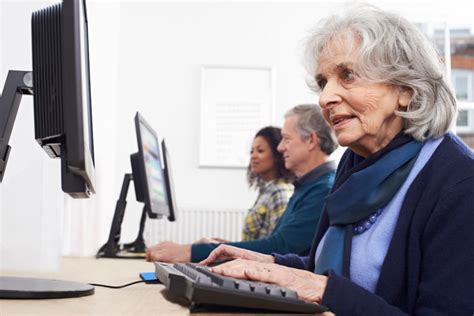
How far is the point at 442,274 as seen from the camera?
0.98m

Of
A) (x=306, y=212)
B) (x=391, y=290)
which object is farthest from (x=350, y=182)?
(x=306, y=212)

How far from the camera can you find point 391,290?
1100 millimetres

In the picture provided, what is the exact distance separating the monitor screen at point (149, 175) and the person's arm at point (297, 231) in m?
0.36

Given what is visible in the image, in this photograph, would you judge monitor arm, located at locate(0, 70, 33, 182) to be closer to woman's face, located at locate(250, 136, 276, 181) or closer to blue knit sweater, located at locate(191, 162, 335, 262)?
blue knit sweater, located at locate(191, 162, 335, 262)

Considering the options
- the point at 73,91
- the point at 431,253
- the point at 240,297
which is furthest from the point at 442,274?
the point at 73,91

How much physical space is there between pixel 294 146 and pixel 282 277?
69.2 inches

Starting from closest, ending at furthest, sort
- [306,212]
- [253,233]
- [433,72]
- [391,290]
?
1. [391,290]
2. [433,72]
3. [306,212]
4. [253,233]

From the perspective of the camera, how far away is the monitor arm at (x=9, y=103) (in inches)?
44.9

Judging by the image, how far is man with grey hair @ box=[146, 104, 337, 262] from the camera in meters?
2.06

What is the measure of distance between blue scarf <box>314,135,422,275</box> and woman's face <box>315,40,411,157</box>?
6 cm

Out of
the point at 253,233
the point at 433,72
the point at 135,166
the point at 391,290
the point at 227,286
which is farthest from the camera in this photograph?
the point at 253,233

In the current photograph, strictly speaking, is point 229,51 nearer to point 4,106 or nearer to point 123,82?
point 123,82

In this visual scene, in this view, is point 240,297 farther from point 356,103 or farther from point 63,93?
Answer: point 356,103

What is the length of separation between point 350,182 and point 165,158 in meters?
1.89
